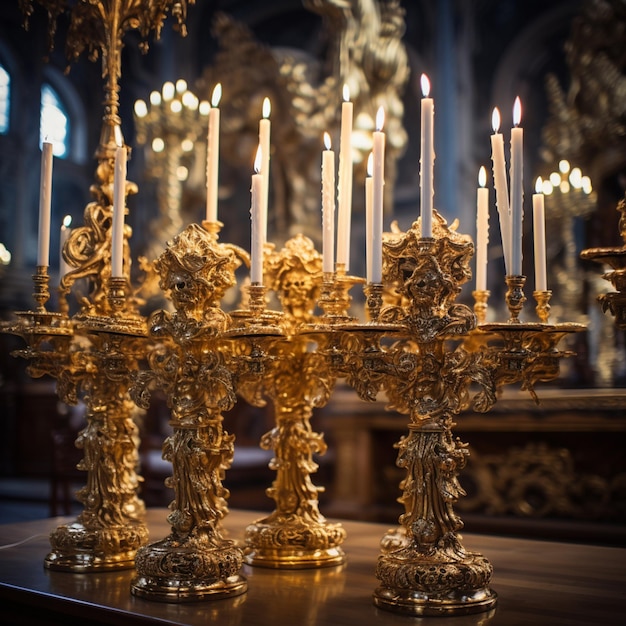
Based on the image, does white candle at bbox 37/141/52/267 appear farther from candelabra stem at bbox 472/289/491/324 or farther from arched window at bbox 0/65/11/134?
arched window at bbox 0/65/11/134

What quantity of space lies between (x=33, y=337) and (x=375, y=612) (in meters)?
1.00

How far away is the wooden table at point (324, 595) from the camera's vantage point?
1562 millimetres

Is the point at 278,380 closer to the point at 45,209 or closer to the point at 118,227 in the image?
the point at 118,227

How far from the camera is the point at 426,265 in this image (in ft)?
5.68

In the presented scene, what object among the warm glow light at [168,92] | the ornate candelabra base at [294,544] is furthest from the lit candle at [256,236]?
the warm glow light at [168,92]

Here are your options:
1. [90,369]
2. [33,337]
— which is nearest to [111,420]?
[90,369]

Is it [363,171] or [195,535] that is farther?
[363,171]

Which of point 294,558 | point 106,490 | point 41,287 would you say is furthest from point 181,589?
point 41,287

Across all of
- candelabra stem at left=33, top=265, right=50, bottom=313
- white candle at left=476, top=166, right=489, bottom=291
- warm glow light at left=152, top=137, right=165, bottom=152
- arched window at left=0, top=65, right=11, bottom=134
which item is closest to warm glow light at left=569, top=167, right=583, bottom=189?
warm glow light at left=152, top=137, right=165, bottom=152

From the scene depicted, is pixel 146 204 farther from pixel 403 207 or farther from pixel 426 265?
pixel 426 265

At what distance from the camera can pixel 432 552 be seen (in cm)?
171

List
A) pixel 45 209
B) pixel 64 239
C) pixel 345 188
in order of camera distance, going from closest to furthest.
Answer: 1. pixel 345 188
2. pixel 45 209
3. pixel 64 239

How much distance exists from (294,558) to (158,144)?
5.88 meters

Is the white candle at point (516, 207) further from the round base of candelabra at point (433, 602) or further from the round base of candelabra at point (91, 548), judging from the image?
the round base of candelabra at point (91, 548)
